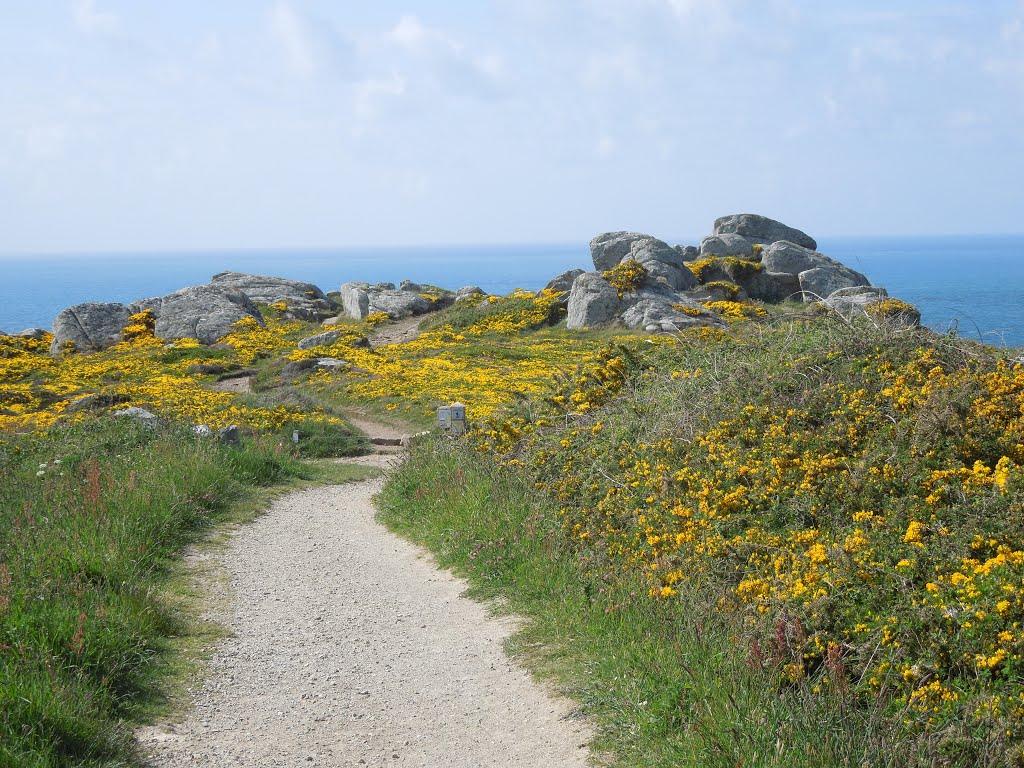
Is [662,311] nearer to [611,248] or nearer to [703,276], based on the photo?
[703,276]

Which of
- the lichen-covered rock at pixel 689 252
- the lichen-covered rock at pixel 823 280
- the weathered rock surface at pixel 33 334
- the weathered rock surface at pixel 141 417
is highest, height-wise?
the lichen-covered rock at pixel 689 252

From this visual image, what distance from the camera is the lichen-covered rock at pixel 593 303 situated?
124ft

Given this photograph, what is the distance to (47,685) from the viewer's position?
5.39m

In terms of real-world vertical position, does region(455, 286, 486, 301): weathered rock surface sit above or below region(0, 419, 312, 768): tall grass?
above

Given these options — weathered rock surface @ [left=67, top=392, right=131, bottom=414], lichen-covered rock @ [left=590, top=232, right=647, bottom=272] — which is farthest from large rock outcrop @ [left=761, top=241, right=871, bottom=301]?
weathered rock surface @ [left=67, top=392, right=131, bottom=414]

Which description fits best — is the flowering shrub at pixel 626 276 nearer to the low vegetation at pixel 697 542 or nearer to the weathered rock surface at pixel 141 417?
the low vegetation at pixel 697 542

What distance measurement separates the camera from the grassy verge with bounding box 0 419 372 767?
5.23 meters

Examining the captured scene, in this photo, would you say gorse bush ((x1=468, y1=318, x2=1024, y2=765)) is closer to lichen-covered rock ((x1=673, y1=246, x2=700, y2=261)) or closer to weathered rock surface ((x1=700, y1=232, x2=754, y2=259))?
weathered rock surface ((x1=700, y1=232, x2=754, y2=259))

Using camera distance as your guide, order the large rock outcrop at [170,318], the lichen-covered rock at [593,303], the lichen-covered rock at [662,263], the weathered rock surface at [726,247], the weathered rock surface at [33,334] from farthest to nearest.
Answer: the weathered rock surface at [726,247] → the weathered rock surface at [33,334] → the lichen-covered rock at [662,263] → the large rock outcrop at [170,318] → the lichen-covered rock at [593,303]

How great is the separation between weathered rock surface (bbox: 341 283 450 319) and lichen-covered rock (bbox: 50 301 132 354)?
12179 millimetres

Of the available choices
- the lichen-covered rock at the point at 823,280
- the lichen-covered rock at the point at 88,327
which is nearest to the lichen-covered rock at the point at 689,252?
the lichen-covered rock at the point at 823,280

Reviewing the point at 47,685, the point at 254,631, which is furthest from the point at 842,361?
the point at 47,685

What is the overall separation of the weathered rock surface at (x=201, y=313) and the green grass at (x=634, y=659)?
34.9 meters

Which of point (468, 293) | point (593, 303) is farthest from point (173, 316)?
point (593, 303)
